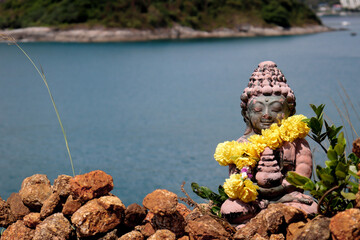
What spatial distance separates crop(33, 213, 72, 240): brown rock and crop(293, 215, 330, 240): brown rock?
5.45 feet

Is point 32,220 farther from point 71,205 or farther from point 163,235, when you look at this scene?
point 163,235

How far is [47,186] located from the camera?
12.6 ft

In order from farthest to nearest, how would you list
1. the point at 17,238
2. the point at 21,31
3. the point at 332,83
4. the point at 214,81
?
the point at 21,31 → the point at 214,81 → the point at 332,83 → the point at 17,238

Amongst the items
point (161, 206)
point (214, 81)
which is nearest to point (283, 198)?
point (161, 206)

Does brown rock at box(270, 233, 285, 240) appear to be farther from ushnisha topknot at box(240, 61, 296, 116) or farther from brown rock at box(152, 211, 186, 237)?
ushnisha topknot at box(240, 61, 296, 116)

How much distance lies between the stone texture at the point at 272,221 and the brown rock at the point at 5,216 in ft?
6.41

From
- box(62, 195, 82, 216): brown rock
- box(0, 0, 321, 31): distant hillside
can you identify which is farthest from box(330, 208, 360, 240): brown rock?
box(0, 0, 321, 31): distant hillside

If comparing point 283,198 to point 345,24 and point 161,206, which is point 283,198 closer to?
point 161,206

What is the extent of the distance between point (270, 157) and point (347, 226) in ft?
2.86

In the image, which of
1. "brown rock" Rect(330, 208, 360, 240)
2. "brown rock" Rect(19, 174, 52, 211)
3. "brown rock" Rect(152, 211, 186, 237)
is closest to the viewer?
"brown rock" Rect(330, 208, 360, 240)

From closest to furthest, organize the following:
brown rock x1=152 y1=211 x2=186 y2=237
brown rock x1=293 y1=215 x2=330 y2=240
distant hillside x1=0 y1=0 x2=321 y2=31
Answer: brown rock x1=293 y1=215 x2=330 y2=240
brown rock x1=152 y1=211 x2=186 y2=237
distant hillside x1=0 y1=0 x2=321 y2=31

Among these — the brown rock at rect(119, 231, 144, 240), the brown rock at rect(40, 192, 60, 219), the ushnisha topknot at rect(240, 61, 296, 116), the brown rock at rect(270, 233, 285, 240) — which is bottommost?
the brown rock at rect(119, 231, 144, 240)

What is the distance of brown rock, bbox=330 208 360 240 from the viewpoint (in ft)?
7.93

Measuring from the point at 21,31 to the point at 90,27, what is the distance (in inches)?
238
